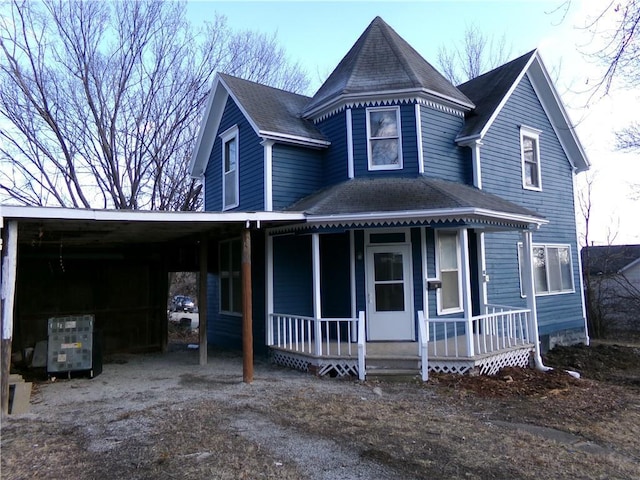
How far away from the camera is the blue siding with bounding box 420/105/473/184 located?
1009cm

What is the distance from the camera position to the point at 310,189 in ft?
34.7

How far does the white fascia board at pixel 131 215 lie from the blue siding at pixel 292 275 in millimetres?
1737

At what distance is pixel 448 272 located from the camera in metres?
9.83

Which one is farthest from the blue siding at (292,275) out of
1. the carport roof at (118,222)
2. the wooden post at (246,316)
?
the wooden post at (246,316)

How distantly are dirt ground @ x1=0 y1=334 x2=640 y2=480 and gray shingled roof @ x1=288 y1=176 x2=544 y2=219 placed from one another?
2.99m

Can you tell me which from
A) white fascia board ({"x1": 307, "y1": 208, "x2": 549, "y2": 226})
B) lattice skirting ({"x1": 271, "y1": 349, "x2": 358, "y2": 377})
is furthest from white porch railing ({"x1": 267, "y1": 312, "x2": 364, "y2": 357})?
white fascia board ({"x1": 307, "y1": 208, "x2": 549, "y2": 226})

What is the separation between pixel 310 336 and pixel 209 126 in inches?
265

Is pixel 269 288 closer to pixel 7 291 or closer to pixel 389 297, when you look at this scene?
pixel 389 297

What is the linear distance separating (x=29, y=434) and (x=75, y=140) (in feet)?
50.5

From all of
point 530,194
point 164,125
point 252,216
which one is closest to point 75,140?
point 164,125

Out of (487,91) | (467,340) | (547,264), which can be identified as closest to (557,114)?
(487,91)

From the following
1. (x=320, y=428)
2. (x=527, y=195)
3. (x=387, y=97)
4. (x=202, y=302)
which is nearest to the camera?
(x=320, y=428)

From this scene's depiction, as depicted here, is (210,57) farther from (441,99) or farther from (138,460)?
(138,460)

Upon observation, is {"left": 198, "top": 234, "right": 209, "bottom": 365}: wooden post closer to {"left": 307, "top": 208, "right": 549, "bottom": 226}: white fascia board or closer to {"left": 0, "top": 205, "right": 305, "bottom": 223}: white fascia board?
{"left": 0, "top": 205, "right": 305, "bottom": 223}: white fascia board
